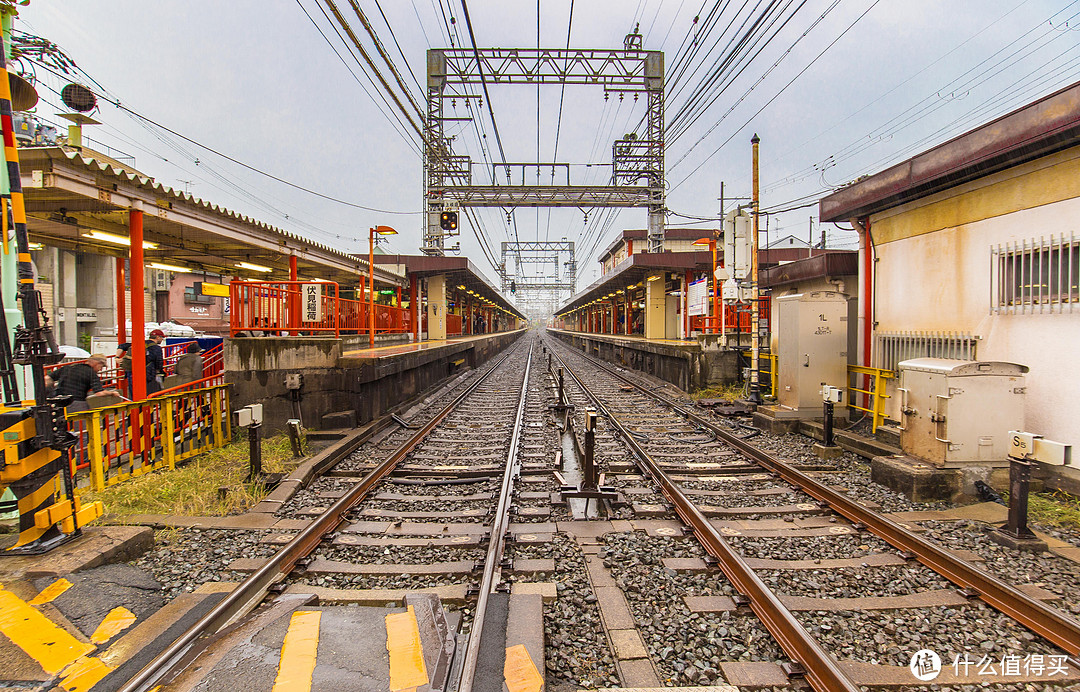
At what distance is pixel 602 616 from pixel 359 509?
285 cm

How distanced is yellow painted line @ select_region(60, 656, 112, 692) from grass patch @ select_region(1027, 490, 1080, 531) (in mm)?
7008

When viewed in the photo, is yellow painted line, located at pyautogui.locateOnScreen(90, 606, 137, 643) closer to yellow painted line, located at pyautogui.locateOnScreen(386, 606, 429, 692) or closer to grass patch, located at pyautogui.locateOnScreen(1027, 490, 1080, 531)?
yellow painted line, located at pyautogui.locateOnScreen(386, 606, 429, 692)

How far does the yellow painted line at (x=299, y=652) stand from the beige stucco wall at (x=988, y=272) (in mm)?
7077

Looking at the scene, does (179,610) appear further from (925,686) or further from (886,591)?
(886,591)

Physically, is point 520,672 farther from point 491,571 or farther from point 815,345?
point 815,345

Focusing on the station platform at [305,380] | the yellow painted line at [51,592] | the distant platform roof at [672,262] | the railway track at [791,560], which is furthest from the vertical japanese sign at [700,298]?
the yellow painted line at [51,592]

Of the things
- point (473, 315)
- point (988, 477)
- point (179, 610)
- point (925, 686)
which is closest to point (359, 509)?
point (179, 610)

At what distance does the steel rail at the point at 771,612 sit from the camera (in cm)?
230

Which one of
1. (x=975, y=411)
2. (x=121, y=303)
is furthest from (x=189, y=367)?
(x=975, y=411)

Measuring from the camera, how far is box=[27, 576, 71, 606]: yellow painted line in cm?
288

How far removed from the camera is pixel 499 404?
11.4 m

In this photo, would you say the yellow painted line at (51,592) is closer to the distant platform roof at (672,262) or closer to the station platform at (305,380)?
the station platform at (305,380)

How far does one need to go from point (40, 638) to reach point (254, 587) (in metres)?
1.02

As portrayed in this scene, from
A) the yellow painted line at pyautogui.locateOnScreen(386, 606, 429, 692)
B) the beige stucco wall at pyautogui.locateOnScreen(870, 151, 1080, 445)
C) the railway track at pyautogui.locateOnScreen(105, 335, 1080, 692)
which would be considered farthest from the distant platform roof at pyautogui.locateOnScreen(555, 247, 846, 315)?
the yellow painted line at pyautogui.locateOnScreen(386, 606, 429, 692)
